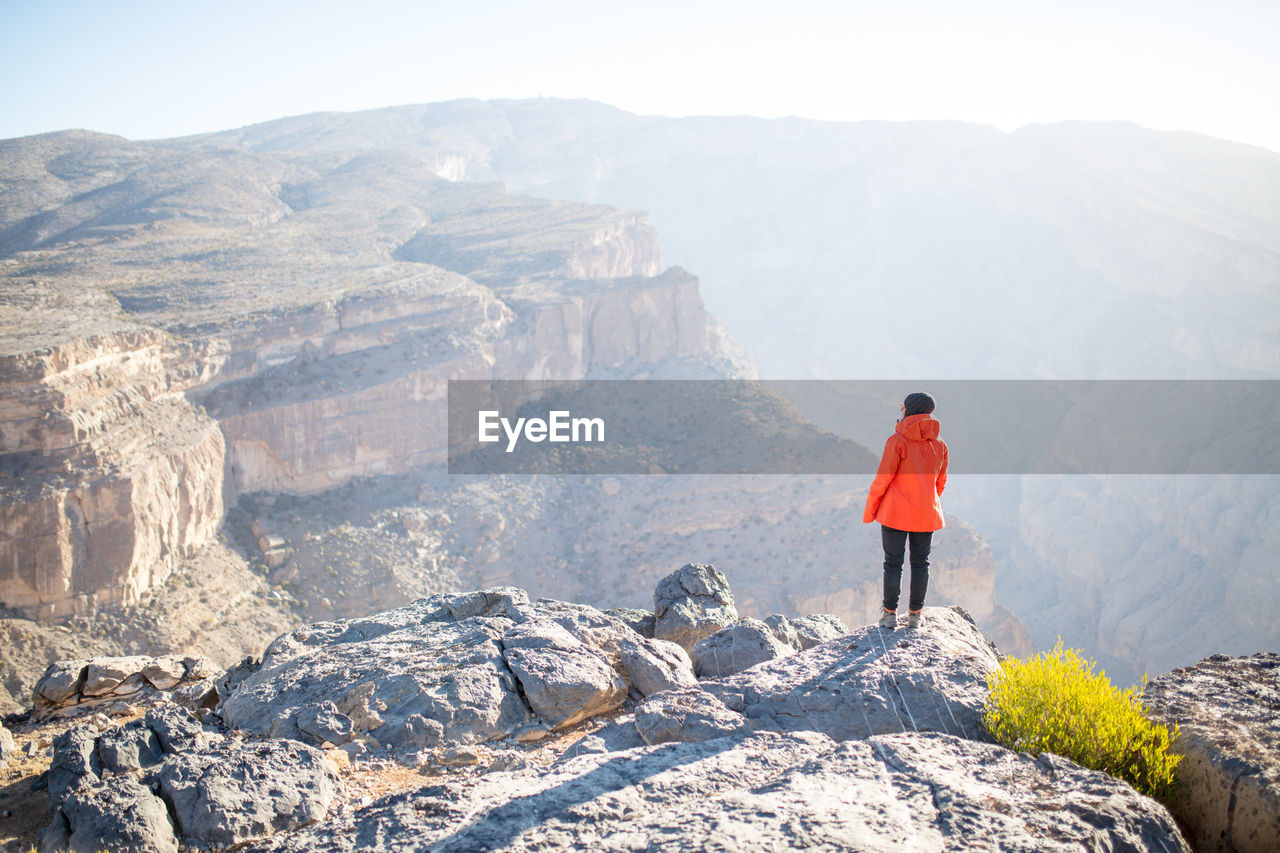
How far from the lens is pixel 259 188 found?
52438mm

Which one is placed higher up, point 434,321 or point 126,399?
point 434,321

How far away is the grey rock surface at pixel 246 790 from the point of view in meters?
5.05

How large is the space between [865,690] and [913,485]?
5.60 ft

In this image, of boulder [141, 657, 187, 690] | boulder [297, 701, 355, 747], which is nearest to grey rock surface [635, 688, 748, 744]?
boulder [297, 701, 355, 747]

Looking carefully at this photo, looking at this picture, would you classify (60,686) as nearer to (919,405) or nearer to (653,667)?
(653,667)

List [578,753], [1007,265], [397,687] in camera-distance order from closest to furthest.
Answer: [578,753], [397,687], [1007,265]

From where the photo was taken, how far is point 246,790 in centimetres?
530

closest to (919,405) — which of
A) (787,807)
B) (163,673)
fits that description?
(787,807)

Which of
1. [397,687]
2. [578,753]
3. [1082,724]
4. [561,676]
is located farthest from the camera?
[561,676]

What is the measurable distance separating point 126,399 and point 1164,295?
231ft

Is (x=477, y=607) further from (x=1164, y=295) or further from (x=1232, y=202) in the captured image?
(x=1232, y=202)

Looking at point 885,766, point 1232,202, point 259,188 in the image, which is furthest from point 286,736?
point 1232,202

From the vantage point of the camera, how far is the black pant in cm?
673

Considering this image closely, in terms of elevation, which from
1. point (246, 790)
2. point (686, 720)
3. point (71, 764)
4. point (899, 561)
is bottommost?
point (71, 764)
